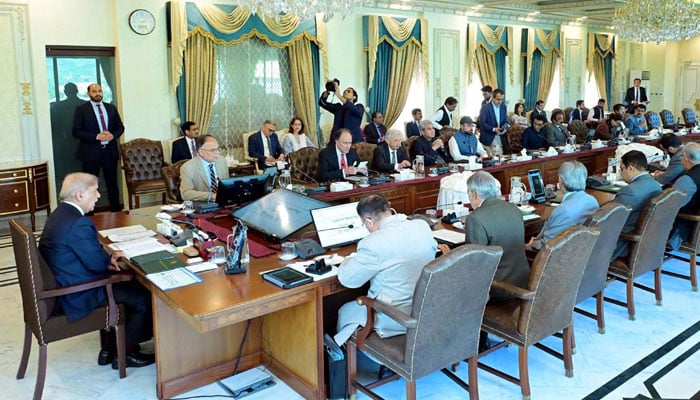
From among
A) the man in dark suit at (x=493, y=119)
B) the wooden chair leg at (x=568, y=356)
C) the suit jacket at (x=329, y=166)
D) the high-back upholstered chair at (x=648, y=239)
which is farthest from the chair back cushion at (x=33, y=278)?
the man in dark suit at (x=493, y=119)

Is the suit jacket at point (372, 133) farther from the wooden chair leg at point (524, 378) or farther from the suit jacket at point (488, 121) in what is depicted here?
the wooden chair leg at point (524, 378)

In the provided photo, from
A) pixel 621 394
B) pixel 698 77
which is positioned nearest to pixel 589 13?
pixel 698 77

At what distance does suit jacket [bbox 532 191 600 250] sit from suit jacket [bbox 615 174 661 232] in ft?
1.82

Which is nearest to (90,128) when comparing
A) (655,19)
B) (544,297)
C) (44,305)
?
(44,305)

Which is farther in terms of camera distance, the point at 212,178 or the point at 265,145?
the point at 265,145

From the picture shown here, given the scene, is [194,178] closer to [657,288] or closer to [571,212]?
[571,212]

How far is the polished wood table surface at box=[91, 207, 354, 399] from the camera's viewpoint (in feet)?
9.27

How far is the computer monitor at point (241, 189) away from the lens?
4.62 meters

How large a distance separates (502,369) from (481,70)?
9.96 meters

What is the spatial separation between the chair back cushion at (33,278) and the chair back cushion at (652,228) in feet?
12.1

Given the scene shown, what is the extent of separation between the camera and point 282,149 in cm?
874

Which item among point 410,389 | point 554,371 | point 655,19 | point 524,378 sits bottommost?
point 554,371

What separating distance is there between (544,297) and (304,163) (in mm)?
4037

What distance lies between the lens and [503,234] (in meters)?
3.44
